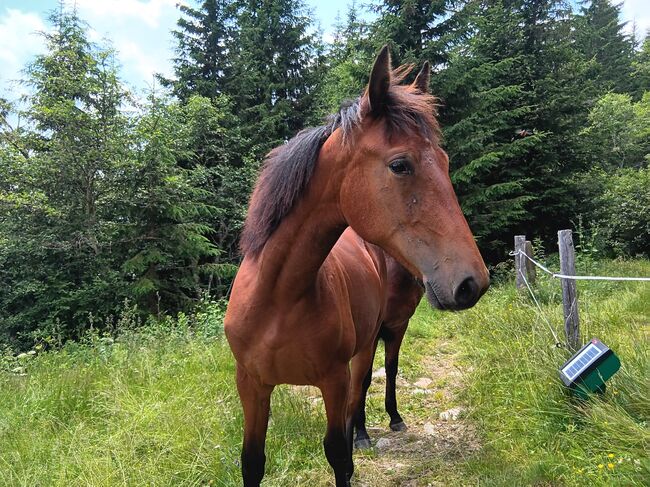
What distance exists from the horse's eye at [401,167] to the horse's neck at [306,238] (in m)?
0.28

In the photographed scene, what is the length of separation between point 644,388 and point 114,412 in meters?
3.64

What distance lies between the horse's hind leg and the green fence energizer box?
1325mm

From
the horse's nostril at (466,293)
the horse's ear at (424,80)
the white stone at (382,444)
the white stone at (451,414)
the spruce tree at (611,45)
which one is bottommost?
the white stone at (382,444)

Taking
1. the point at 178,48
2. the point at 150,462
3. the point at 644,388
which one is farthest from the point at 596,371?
the point at 178,48

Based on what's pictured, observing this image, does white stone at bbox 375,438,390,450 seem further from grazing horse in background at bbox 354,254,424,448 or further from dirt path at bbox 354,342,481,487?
grazing horse in background at bbox 354,254,424,448

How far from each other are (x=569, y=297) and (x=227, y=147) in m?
11.0

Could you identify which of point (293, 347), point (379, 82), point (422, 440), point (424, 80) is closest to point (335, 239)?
point (293, 347)

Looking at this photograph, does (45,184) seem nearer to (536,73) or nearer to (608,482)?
(608,482)

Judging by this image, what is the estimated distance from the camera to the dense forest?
8211mm

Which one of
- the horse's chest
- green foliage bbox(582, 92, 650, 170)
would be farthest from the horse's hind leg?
green foliage bbox(582, 92, 650, 170)

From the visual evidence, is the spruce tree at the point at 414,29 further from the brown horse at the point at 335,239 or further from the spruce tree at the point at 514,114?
the brown horse at the point at 335,239

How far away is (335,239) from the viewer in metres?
1.73

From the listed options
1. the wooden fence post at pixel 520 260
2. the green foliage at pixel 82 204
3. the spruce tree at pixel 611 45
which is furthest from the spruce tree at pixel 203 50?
the spruce tree at pixel 611 45

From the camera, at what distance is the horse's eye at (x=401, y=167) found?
1377 mm
